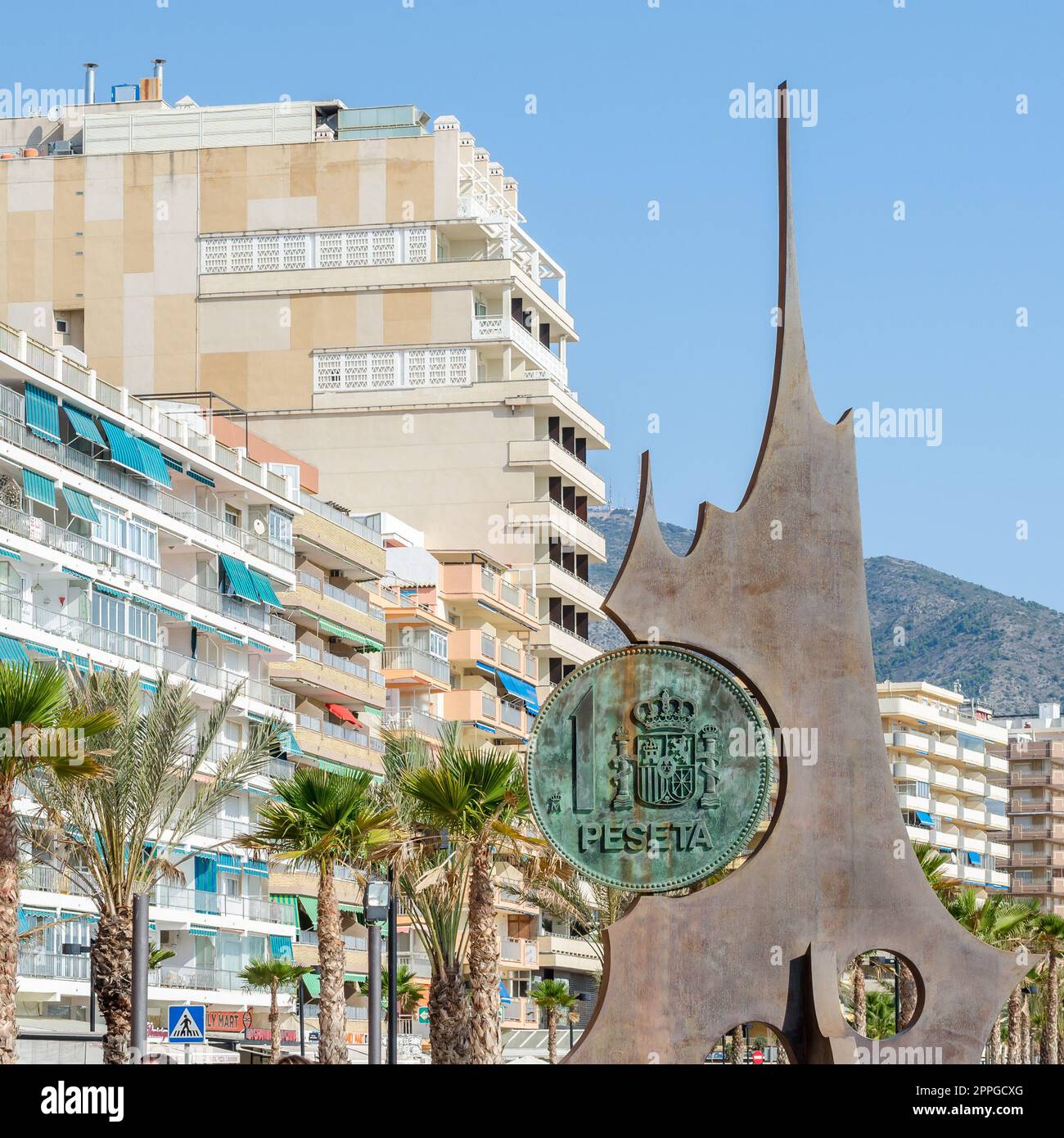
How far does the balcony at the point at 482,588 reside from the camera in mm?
76125

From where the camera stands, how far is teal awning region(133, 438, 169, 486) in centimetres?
5388

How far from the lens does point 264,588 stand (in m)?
61.6

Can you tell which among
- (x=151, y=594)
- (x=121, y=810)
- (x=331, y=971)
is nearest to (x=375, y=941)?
(x=121, y=810)

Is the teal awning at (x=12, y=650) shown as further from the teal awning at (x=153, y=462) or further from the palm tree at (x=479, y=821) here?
the palm tree at (x=479, y=821)

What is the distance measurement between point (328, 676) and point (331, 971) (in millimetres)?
27943

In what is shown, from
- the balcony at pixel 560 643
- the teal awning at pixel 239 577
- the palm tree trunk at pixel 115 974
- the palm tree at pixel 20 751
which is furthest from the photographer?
the balcony at pixel 560 643

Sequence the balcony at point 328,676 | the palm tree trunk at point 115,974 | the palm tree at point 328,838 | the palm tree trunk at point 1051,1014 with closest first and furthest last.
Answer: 1. the palm tree trunk at point 115,974
2. the palm tree at point 328,838
3. the balcony at point 328,676
4. the palm tree trunk at point 1051,1014

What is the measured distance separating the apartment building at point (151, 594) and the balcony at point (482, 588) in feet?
40.9

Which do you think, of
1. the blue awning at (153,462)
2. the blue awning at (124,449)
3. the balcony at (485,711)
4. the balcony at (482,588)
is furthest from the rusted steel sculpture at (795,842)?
the balcony at (482,588)

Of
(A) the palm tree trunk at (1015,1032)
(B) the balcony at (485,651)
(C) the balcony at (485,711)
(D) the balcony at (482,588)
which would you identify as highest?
(D) the balcony at (482,588)
